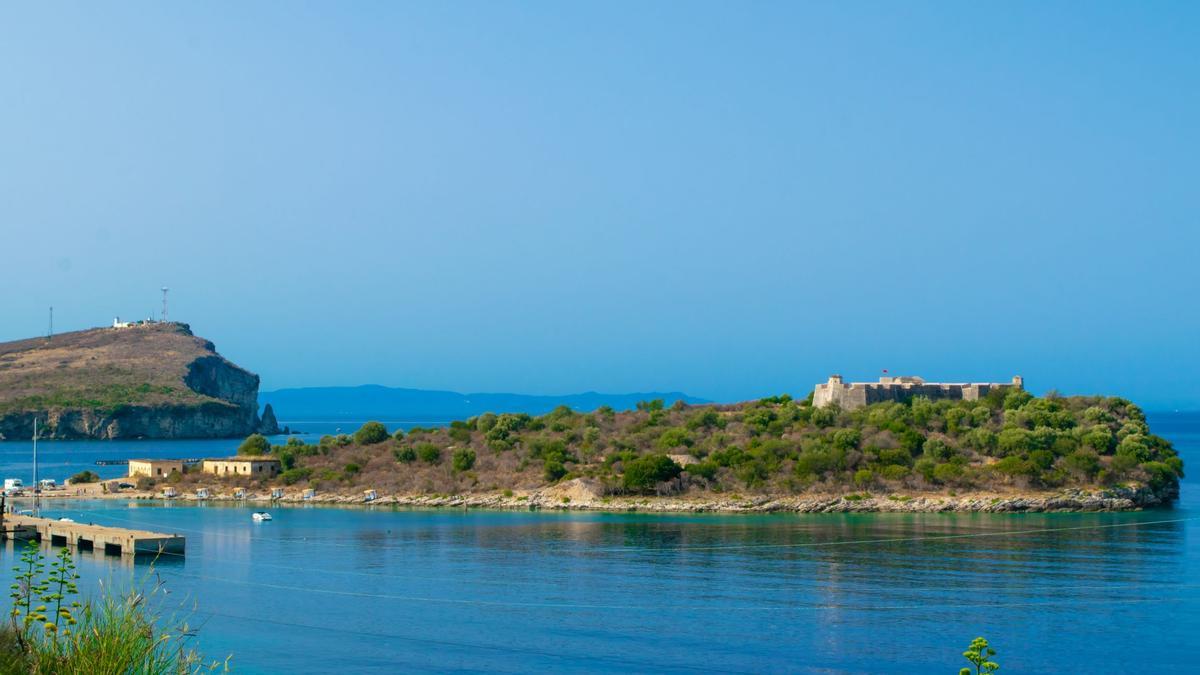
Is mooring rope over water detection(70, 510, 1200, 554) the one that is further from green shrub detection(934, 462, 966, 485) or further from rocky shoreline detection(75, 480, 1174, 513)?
green shrub detection(934, 462, 966, 485)

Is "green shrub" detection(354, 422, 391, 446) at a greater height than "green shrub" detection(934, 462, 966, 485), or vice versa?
"green shrub" detection(354, 422, 391, 446)

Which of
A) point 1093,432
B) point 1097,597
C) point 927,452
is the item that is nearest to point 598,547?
point 1097,597

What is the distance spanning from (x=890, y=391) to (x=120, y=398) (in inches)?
5044

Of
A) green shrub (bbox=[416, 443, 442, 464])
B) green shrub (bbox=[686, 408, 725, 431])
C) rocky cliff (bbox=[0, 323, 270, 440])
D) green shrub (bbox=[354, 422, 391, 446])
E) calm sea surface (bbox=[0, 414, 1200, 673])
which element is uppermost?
rocky cliff (bbox=[0, 323, 270, 440])

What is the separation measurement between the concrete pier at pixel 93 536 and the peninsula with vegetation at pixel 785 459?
18.0 m

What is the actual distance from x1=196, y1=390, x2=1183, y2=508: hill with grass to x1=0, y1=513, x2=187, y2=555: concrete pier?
63.3 feet

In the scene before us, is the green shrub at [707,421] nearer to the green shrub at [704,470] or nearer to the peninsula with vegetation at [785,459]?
the peninsula with vegetation at [785,459]

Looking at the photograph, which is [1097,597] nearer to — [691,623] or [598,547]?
[691,623]

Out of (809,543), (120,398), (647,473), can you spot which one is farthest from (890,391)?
(120,398)

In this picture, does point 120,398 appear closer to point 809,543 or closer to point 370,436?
point 370,436

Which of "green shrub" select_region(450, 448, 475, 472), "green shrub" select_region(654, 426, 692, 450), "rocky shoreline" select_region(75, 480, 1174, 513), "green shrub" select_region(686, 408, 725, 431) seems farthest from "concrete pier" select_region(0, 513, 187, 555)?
"green shrub" select_region(686, 408, 725, 431)

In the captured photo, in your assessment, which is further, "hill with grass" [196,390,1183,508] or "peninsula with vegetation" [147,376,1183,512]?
"hill with grass" [196,390,1183,508]

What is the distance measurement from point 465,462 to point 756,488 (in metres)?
17.3

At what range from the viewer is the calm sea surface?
2825 centimetres
